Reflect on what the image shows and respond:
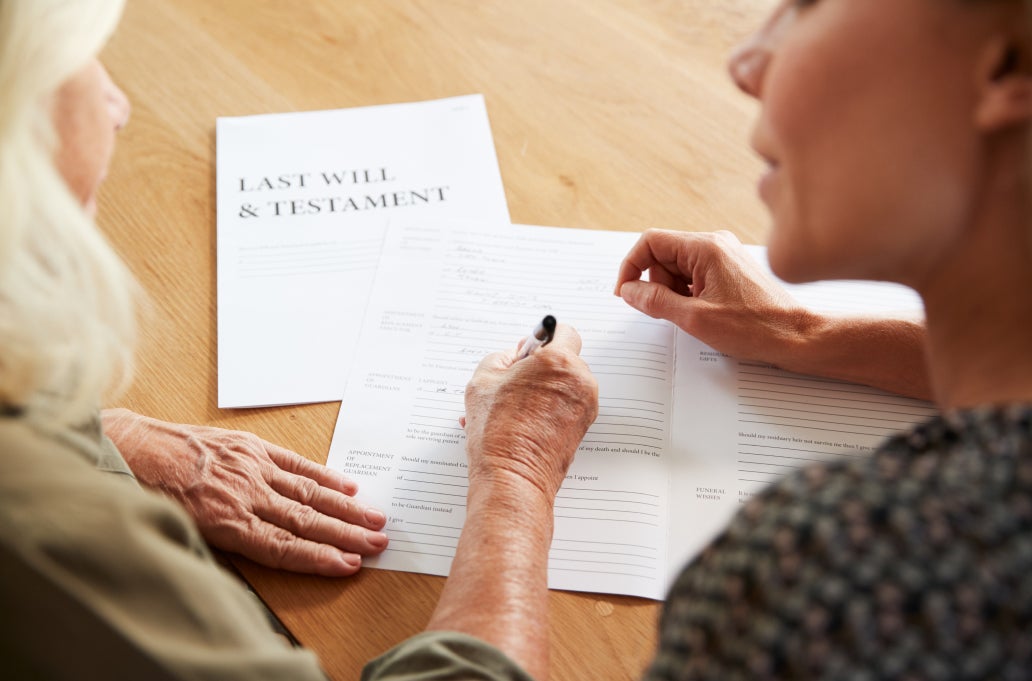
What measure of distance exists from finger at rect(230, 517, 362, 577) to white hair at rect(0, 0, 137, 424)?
0.26 metres

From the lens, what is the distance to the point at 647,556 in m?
0.87

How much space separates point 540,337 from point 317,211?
0.39 m

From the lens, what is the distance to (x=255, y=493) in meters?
0.90

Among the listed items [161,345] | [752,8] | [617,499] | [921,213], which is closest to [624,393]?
[617,499]

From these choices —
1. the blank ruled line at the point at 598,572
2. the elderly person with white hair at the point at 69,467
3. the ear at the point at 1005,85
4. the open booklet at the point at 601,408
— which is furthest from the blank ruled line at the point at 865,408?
the elderly person with white hair at the point at 69,467

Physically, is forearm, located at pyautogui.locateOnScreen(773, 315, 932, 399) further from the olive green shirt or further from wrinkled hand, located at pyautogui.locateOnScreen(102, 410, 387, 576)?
the olive green shirt

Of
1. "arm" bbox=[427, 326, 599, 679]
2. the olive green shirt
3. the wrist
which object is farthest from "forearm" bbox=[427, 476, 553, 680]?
the wrist

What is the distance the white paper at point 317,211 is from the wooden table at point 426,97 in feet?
0.08

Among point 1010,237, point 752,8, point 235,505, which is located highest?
A: point 752,8

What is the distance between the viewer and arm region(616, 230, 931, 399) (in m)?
0.98

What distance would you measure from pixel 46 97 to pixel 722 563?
1.79 feet

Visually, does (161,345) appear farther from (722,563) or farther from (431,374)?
(722,563)

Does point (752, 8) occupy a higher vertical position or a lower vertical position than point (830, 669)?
higher

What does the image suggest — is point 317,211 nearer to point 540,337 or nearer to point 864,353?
point 540,337
